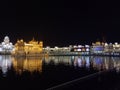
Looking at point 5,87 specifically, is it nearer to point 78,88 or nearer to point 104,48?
→ point 78,88

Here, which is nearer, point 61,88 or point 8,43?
point 61,88

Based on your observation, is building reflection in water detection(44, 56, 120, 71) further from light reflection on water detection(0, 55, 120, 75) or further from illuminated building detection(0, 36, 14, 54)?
illuminated building detection(0, 36, 14, 54)

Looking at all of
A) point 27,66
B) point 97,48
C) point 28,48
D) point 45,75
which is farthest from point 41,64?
point 97,48

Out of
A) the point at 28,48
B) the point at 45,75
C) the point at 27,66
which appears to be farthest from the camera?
the point at 28,48

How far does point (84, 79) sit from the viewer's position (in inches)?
827

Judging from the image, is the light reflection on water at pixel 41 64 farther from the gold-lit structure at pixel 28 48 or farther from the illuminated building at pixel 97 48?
the illuminated building at pixel 97 48

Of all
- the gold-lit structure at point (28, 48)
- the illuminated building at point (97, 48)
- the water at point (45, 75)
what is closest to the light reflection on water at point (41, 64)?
the water at point (45, 75)

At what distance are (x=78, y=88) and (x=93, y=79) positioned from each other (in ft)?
14.1

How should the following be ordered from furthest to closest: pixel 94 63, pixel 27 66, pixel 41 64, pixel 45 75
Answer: pixel 94 63, pixel 41 64, pixel 27 66, pixel 45 75

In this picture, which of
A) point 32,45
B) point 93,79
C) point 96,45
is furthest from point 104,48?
point 93,79

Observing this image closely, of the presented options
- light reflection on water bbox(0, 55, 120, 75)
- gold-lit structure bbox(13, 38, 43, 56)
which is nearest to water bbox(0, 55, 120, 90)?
light reflection on water bbox(0, 55, 120, 75)

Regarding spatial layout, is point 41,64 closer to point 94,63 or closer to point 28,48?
point 94,63

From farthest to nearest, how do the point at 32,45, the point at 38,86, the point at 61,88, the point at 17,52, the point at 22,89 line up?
the point at 32,45 → the point at 17,52 → the point at 38,86 → the point at 22,89 → the point at 61,88

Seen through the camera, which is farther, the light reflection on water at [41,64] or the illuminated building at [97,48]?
the illuminated building at [97,48]
